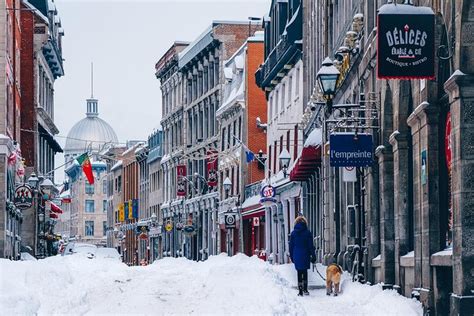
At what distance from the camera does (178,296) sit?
2194cm

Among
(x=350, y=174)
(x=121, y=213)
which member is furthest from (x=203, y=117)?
(x=350, y=174)

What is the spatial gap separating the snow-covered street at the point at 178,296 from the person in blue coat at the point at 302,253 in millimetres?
448

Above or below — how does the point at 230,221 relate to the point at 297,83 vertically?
below

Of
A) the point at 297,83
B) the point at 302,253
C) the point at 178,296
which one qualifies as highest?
the point at 297,83

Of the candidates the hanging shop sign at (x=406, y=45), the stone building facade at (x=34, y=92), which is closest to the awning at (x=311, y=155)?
the stone building facade at (x=34, y=92)

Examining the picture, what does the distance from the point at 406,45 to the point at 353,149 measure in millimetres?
9061

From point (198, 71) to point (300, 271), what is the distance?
6615 centimetres

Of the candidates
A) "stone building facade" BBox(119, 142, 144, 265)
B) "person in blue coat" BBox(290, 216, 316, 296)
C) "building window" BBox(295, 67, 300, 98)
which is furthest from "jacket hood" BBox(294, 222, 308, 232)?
"stone building facade" BBox(119, 142, 144, 265)

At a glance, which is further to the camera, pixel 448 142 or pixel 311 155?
pixel 311 155

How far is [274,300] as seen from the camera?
63.4 ft

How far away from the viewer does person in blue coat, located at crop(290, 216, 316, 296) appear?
2717cm

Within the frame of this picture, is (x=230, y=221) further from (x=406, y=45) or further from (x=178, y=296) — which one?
(x=406, y=45)

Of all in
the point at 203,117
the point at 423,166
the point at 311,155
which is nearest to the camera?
the point at 423,166

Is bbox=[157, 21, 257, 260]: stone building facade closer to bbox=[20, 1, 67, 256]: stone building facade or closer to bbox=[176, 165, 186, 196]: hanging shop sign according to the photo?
bbox=[176, 165, 186, 196]: hanging shop sign
